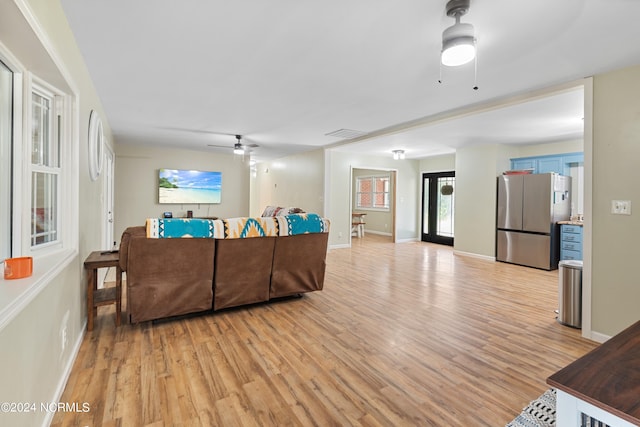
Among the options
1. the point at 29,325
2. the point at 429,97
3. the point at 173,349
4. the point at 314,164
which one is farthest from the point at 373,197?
the point at 29,325

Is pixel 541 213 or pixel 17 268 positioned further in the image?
pixel 541 213

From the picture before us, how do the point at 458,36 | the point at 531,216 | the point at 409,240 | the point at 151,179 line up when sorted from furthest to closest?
the point at 409,240 → the point at 151,179 → the point at 531,216 → the point at 458,36

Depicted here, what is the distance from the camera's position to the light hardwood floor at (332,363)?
65.6 inches

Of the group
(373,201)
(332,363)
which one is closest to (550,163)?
(373,201)

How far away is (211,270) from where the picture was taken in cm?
289

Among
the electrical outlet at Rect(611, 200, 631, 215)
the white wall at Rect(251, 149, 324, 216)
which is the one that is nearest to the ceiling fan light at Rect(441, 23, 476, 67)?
the electrical outlet at Rect(611, 200, 631, 215)

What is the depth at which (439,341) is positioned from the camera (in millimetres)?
2523

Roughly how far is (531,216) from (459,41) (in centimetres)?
471

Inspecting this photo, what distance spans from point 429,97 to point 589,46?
1.40 meters

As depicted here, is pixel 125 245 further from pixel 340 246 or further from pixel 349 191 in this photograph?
pixel 349 191

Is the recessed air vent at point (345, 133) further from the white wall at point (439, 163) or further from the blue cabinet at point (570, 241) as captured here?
the blue cabinet at point (570, 241)

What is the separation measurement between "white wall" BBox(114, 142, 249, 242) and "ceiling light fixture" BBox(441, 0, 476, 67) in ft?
21.5

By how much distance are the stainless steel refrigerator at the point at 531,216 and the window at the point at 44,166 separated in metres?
6.40

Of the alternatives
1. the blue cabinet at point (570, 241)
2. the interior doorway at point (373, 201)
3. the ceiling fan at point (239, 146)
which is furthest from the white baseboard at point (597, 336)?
the interior doorway at point (373, 201)
